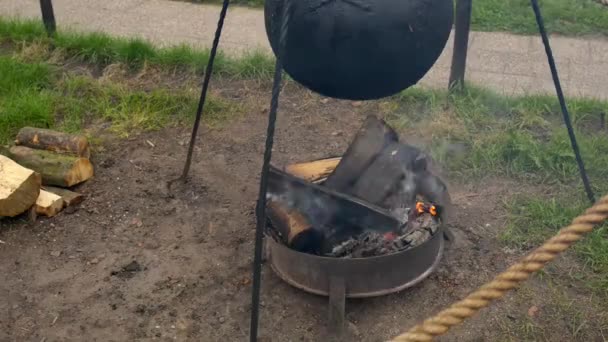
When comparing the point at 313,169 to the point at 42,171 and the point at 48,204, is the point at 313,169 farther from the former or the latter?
the point at 42,171

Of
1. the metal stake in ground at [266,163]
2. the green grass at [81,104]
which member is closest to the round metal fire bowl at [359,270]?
the metal stake in ground at [266,163]

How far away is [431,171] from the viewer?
11.0 feet

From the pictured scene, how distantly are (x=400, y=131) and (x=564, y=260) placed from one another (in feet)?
4.24

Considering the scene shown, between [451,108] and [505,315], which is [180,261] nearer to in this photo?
[505,315]

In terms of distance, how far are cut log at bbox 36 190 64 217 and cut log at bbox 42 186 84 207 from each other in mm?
37

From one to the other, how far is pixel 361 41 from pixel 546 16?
141 inches

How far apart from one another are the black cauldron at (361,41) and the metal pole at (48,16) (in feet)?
10.2

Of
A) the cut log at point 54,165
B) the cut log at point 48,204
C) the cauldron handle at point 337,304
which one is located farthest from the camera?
the cut log at point 54,165

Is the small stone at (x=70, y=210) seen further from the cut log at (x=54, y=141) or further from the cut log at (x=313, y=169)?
the cut log at (x=313, y=169)

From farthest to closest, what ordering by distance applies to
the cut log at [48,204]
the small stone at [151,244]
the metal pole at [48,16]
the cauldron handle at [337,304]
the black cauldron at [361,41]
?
the metal pole at [48,16] < the cut log at [48,204] < the small stone at [151,244] < the cauldron handle at [337,304] < the black cauldron at [361,41]

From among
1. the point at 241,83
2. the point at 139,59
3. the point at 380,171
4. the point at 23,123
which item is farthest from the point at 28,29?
the point at 380,171

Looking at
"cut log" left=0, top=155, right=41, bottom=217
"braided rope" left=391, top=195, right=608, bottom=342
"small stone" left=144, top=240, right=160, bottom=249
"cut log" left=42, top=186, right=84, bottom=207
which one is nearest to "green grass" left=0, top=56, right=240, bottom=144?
"cut log" left=42, top=186, right=84, bottom=207

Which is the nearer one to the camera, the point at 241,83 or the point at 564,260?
the point at 564,260

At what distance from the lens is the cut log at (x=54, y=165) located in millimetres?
3738
